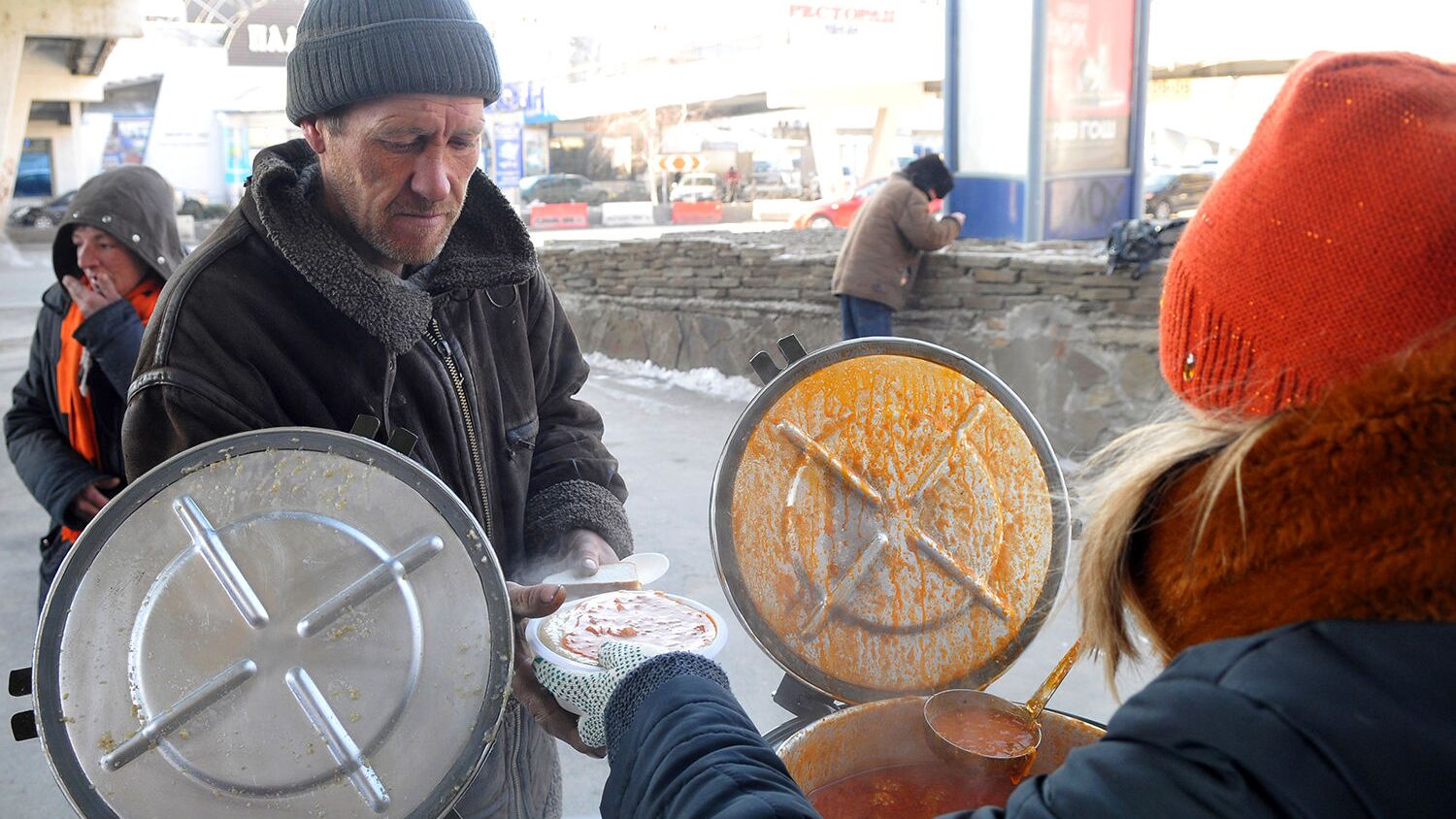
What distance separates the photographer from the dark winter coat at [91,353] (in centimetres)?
251

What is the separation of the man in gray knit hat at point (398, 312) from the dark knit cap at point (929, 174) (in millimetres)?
4990

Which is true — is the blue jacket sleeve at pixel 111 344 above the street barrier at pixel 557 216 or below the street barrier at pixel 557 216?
above

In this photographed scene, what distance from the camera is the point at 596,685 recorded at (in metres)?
1.23

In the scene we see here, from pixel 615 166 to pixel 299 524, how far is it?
127 feet

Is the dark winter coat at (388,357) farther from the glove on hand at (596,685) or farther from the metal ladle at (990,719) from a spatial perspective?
the metal ladle at (990,719)

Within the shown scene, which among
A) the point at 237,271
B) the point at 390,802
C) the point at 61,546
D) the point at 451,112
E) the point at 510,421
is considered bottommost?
the point at 61,546

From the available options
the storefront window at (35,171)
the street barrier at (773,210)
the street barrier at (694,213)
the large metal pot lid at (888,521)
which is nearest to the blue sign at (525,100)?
the street barrier at (694,213)

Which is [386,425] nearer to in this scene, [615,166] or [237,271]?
[237,271]

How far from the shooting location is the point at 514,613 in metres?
1.41

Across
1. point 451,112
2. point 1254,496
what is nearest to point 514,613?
point 451,112

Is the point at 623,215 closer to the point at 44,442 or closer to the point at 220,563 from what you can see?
the point at 44,442

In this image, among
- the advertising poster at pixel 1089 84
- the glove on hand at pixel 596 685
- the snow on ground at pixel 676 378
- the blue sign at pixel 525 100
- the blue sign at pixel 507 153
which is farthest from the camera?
the blue sign at pixel 525 100

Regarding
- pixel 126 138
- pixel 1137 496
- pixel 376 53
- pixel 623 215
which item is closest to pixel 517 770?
pixel 376 53

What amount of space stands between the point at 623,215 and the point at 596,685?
2774cm
